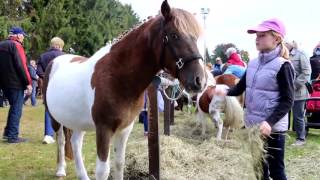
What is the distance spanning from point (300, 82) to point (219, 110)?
1602 millimetres

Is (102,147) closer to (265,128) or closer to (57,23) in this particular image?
(265,128)

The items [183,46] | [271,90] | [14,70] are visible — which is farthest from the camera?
[14,70]

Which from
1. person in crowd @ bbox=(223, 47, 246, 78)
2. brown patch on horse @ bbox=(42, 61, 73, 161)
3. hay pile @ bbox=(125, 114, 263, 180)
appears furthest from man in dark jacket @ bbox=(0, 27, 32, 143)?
person in crowd @ bbox=(223, 47, 246, 78)

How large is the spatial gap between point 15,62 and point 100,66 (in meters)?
4.49

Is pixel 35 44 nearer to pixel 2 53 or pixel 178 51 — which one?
pixel 2 53

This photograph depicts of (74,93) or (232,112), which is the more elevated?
(74,93)

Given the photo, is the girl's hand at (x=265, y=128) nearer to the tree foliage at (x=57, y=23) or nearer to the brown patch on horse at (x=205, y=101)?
the brown patch on horse at (x=205, y=101)

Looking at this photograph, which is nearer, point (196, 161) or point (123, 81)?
point (123, 81)

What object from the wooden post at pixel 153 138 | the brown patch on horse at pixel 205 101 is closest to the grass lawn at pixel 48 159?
the wooden post at pixel 153 138

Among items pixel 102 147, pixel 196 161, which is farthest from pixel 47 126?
pixel 102 147

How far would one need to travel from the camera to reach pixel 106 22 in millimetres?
40062

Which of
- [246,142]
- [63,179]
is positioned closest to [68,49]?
[63,179]

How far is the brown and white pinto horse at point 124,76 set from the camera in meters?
3.21

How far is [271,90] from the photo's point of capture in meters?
3.55
